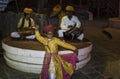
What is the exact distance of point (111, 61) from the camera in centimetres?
738

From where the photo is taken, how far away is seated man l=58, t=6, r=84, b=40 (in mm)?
7074

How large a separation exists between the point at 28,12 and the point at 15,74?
175 centimetres

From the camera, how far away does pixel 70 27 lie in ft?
23.9

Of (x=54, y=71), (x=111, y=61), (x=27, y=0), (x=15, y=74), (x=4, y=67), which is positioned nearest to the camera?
(x=54, y=71)

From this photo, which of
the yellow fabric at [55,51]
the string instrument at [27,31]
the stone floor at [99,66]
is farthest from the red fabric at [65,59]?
the string instrument at [27,31]

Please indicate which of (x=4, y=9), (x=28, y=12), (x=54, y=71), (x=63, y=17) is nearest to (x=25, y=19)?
(x=28, y=12)

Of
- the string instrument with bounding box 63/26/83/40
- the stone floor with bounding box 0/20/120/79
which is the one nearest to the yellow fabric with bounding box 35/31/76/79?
the stone floor with bounding box 0/20/120/79

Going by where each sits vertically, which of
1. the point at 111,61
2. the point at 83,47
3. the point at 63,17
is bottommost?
the point at 111,61

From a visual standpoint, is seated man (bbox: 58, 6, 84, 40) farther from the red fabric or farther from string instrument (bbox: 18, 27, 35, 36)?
the red fabric

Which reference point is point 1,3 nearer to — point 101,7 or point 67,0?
point 67,0

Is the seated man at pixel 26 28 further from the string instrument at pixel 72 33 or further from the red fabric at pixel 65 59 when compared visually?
the red fabric at pixel 65 59

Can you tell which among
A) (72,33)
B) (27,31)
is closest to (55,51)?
(27,31)

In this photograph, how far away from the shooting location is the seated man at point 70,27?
7074 millimetres

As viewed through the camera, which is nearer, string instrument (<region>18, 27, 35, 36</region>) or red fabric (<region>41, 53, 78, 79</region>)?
red fabric (<region>41, 53, 78, 79</region>)
